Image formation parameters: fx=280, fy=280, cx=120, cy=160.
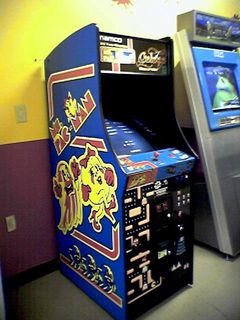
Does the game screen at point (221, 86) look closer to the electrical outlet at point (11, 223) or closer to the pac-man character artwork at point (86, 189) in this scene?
the pac-man character artwork at point (86, 189)

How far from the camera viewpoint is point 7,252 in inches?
83.3

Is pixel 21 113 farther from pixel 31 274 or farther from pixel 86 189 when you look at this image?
pixel 31 274

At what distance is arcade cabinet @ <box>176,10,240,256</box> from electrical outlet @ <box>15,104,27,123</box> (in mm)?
1258

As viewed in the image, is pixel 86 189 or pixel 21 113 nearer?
pixel 86 189

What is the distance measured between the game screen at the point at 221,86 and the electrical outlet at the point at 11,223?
180 cm

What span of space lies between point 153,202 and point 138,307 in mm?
697

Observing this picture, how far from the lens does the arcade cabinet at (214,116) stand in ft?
7.28

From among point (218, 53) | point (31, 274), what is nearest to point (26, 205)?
point (31, 274)

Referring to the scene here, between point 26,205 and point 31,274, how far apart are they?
58cm

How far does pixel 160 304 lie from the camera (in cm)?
197

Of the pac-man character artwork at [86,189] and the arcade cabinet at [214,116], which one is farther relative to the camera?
the arcade cabinet at [214,116]

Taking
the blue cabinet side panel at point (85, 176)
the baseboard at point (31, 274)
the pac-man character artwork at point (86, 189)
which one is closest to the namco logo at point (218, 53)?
the blue cabinet side panel at point (85, 176)

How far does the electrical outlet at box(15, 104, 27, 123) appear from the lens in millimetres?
2011

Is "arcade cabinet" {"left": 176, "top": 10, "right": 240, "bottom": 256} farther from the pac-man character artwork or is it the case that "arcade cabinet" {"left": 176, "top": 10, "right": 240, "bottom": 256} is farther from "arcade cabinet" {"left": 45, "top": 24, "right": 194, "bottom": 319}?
the pac-man character artwork
